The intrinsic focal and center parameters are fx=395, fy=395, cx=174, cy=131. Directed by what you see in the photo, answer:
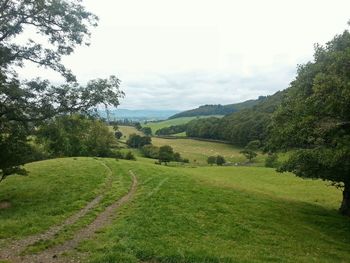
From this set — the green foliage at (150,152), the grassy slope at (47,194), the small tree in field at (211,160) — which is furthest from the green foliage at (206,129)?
the grassy slope at (47,194)

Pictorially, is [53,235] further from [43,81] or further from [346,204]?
[346,204]

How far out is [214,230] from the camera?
959 inches

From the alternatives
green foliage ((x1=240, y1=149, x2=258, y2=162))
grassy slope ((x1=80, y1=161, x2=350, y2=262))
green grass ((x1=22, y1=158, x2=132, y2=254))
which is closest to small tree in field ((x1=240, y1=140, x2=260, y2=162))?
green foliage ((x1=240, y1=149, x2=258, y2=162))

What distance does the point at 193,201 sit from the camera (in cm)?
3328

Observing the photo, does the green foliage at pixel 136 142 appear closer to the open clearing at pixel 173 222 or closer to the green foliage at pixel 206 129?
the green foliage at pixel 206 129

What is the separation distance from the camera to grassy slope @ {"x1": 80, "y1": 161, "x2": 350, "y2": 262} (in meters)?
18.2

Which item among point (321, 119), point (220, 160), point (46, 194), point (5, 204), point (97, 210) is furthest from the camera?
point (220, 160)

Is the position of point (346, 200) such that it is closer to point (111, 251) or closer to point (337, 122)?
point (337, 122)

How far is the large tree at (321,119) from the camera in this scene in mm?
22406

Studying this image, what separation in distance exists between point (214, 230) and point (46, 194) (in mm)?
17181

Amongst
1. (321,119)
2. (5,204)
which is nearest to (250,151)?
(5,204)

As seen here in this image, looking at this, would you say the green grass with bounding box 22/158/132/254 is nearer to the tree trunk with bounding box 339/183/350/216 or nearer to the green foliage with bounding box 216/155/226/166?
the tree trunk with bounding box 339/183/350/216

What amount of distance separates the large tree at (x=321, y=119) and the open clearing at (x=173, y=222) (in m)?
4.46

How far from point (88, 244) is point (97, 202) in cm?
1238
